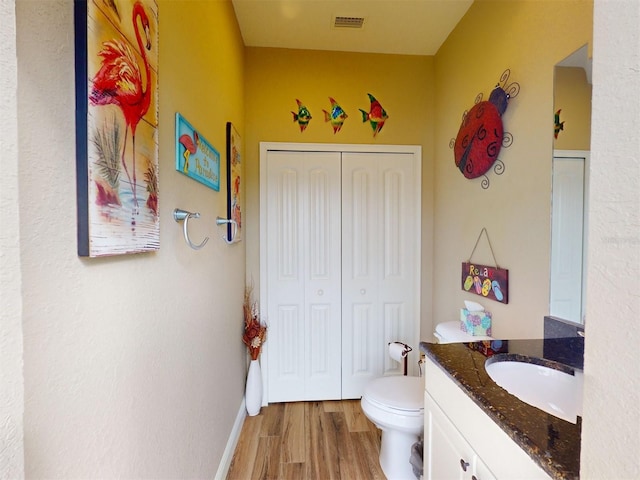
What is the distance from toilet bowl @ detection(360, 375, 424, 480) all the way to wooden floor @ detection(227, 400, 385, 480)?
0.12 m

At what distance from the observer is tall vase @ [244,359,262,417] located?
2248 millimetres

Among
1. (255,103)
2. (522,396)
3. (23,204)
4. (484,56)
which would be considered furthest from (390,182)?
(23,204)

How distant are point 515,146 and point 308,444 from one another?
209 centimetres

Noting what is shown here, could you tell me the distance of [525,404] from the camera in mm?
802

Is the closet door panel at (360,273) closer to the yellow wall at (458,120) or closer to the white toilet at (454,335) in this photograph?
the yellow wall at (458,120)

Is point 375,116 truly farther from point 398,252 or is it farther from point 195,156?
point 195,156

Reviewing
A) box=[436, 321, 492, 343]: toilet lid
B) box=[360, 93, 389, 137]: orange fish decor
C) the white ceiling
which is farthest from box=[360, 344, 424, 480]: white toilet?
the white ceiling

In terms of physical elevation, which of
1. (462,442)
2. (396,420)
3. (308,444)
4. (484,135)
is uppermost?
(484,135)

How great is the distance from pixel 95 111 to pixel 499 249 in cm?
180

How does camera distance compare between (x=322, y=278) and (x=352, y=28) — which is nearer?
(x=352, y=28)

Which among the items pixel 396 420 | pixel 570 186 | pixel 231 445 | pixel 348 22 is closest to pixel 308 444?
pixel 231 445

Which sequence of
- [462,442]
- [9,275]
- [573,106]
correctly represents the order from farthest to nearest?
1. [573,106]
2. [462,442]
3. [9,275]

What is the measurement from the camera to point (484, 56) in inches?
70.6

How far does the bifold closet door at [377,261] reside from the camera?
2441mm
